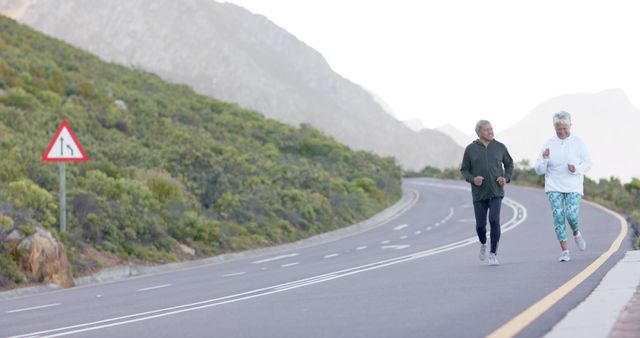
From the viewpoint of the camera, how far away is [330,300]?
10453 mm

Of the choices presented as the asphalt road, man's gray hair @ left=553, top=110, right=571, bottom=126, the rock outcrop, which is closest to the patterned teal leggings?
the asphalt road

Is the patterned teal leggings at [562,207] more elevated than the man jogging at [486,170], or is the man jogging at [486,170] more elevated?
the man jogging at [486,170]

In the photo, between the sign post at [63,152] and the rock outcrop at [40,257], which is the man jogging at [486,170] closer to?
the rock outcrop at [40,257]

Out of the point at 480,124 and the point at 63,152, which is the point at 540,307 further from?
the point at 63,152

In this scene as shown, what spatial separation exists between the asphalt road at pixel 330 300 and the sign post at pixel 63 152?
8.95ft

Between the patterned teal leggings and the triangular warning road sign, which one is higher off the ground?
the triangular warning road sign

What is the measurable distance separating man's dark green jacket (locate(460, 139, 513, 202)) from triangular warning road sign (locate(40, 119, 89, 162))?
9.93 m

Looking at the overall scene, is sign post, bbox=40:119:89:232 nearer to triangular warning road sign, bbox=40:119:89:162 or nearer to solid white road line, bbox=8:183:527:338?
triangular warning road sign, bbox=40:119:89:162

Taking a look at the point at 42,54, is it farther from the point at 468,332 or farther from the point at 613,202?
the point at 468,332

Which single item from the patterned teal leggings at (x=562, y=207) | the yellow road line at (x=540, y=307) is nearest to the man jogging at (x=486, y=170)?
the patterned teal leggings at (x=562, y=207)

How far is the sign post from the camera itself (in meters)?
20.8

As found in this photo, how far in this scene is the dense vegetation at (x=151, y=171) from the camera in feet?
73.2

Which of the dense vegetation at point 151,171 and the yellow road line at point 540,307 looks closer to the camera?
the yellow road line at point 540,307

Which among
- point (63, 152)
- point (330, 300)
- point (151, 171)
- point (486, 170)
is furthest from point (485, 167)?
point (151, 171)
